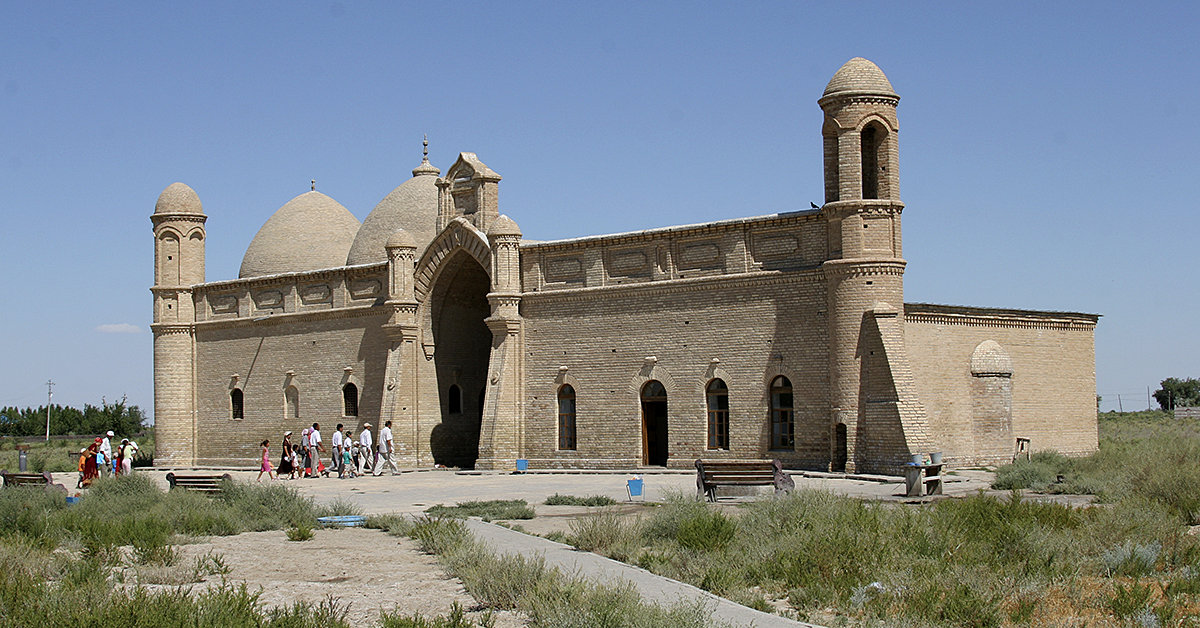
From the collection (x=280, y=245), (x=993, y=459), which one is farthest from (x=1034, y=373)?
(x=280, y=245)

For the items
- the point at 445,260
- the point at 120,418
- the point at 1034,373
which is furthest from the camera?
the point at 120,418

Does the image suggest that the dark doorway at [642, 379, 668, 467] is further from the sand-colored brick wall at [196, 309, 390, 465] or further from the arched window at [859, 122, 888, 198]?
the sand-colored brick wall at [196, 309, 390, 465]

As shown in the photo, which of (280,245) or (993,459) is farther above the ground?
(280,245)

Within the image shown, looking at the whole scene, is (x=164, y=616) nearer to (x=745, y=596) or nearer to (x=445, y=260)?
(x=745, y=596)

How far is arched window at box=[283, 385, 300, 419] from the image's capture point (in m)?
38.0

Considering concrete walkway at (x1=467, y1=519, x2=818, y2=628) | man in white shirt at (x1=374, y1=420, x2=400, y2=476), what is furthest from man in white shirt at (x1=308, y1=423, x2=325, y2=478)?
concrete walkway at (x1=467, y1=519, x2=818, y2=628)

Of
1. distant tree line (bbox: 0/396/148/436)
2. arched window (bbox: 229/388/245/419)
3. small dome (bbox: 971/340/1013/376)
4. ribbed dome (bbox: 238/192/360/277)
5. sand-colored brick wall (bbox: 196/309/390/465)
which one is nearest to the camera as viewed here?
small dome (bbox: 971/340/1013/376)

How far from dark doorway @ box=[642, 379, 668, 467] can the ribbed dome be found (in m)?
14.9

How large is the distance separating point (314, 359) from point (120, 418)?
3472cm

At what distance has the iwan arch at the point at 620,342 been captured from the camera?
2711 cm

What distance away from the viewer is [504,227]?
3303 cm

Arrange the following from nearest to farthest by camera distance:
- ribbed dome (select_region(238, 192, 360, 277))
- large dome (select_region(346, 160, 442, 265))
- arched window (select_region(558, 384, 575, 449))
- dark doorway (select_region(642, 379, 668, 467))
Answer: dark doorway (select_region(642, 379, 668, 467)) < arched window (select_region(558, 384, 575, 449)) < large dome (select_region(346, 160, 442, 265)) < ribbed dome (select_region(238, 192, 360, 277))

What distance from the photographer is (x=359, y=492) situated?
25047 millimetres

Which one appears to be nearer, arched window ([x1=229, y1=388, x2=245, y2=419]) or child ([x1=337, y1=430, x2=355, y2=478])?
child ([x1=337, y1=430, x2=355, y2=478])
